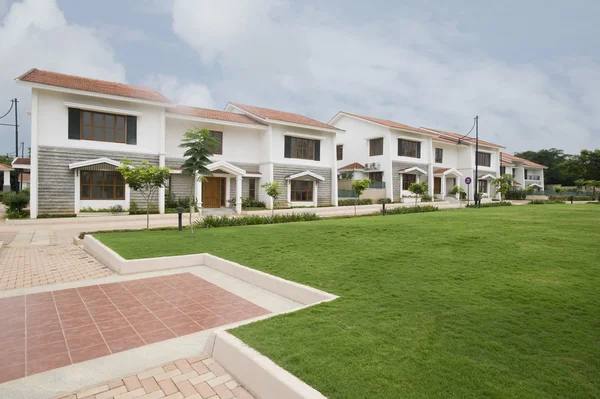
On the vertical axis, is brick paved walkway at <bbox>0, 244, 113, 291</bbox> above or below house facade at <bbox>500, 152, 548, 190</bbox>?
below

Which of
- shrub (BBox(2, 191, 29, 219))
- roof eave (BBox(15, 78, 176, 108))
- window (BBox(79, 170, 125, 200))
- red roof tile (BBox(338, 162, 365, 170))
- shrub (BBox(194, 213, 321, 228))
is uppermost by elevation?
roof eave (BBox(15, 78, 176, 108))

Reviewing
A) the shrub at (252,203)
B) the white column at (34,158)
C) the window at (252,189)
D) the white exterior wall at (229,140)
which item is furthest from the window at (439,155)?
the white column at (34,158)

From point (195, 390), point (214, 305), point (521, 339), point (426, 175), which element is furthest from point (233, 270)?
point (426, 175)

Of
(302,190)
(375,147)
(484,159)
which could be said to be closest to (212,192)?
(302,190)

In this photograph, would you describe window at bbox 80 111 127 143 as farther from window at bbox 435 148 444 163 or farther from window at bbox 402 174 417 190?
→ window at bbox 435 148 444 163

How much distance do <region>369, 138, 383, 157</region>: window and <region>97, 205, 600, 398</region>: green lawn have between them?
81.1 ft

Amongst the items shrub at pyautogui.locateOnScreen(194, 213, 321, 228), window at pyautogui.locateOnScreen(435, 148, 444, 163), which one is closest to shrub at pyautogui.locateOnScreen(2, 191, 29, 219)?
shrub at pyautogui.locateOnScreen(194, 213, 321, 228)

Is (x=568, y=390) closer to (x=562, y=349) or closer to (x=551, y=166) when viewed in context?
(x=562, y=349)

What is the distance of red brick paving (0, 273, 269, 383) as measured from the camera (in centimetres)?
416

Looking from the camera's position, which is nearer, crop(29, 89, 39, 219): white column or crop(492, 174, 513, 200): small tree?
crop(29, 89, 39, 219): white column

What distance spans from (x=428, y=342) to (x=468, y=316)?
39.4 inches

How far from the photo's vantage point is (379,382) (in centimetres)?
302

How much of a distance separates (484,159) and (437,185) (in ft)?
30.0

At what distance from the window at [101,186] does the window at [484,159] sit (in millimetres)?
38078
